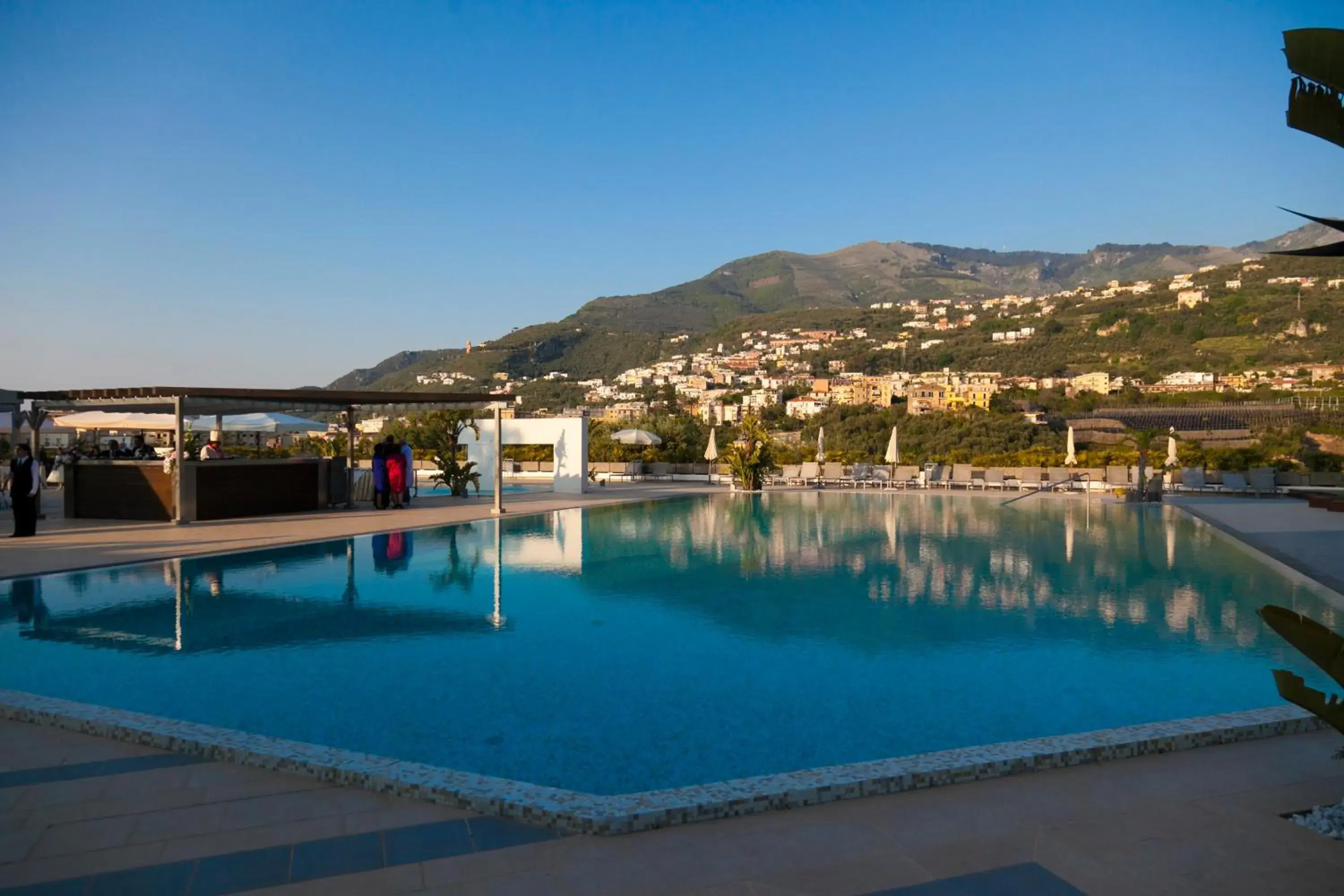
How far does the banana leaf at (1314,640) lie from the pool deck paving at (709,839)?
64 centimetres

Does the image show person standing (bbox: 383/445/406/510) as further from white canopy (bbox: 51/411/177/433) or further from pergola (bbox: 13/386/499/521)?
white canopy (bbox: 51/411/177/433)

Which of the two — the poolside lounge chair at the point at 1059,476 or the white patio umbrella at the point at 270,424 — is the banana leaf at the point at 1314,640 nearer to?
the white patio umbrella at the point at 270,424

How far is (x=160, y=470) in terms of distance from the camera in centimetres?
1410

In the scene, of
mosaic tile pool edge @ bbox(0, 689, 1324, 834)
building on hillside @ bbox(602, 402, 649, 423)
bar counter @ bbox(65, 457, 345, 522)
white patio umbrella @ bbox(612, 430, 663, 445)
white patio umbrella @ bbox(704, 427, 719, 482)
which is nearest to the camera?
Result: mosaic tile pool edge @ bbox(0, 689, 1324, 834)

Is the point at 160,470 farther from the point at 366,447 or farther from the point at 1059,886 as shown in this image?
the point at 366,447

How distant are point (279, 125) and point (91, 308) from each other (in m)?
9.03

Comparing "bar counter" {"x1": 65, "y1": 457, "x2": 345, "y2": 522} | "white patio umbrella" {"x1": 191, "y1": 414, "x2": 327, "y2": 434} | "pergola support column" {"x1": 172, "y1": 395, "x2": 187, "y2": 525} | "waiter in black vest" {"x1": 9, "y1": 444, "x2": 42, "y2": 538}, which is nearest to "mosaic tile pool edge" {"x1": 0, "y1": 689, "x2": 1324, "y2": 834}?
"waiter in black vest" {"x1": 9, "y1": 444, "x2": 42, "y2": 538}

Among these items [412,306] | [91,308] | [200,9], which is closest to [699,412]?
[412,306]

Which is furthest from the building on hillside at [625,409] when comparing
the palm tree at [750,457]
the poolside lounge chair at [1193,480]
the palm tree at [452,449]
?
the poolside lounge chair at [1193,480]

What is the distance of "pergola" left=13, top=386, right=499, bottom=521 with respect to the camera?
13.1m

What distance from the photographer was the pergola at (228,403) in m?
13.1

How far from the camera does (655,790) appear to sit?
400 centimetres

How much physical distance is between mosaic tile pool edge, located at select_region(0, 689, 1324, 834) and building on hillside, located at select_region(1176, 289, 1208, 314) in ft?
231

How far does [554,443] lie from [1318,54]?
19998mm
